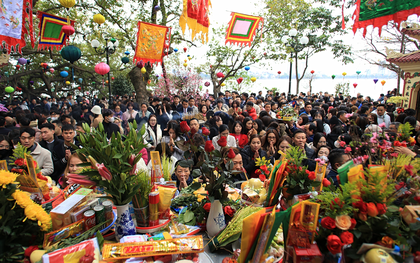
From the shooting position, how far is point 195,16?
14.4 ft

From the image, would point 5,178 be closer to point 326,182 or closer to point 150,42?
point 326,182

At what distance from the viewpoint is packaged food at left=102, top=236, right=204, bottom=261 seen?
1.35 meters

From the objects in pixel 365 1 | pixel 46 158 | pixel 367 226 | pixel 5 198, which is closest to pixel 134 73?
pixel 46 158

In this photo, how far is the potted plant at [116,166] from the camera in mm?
1441

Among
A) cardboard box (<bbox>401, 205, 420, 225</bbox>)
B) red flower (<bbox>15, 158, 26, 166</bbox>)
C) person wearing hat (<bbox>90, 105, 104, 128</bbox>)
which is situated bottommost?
cardboard box (<bbox>401, 205, 420, 225</bbox>)

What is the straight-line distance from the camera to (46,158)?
3.04 metres

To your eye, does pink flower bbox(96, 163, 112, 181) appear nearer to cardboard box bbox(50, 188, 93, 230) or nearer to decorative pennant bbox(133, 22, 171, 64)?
cardboard box bbox(50, 188, 93, 230)

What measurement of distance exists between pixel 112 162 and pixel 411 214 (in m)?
1.69

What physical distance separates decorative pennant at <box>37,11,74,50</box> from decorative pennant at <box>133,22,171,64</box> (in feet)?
7.23

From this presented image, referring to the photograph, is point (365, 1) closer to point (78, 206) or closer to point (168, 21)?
point (78, 206)

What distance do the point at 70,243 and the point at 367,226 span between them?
1673 mm

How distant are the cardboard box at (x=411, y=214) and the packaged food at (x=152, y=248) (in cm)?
111

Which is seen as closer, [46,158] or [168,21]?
[46,158]

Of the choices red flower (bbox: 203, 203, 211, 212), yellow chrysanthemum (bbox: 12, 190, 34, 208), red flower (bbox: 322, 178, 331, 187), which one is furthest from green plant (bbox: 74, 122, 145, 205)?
red flower (bbox: 322, 178, 331, 187)
